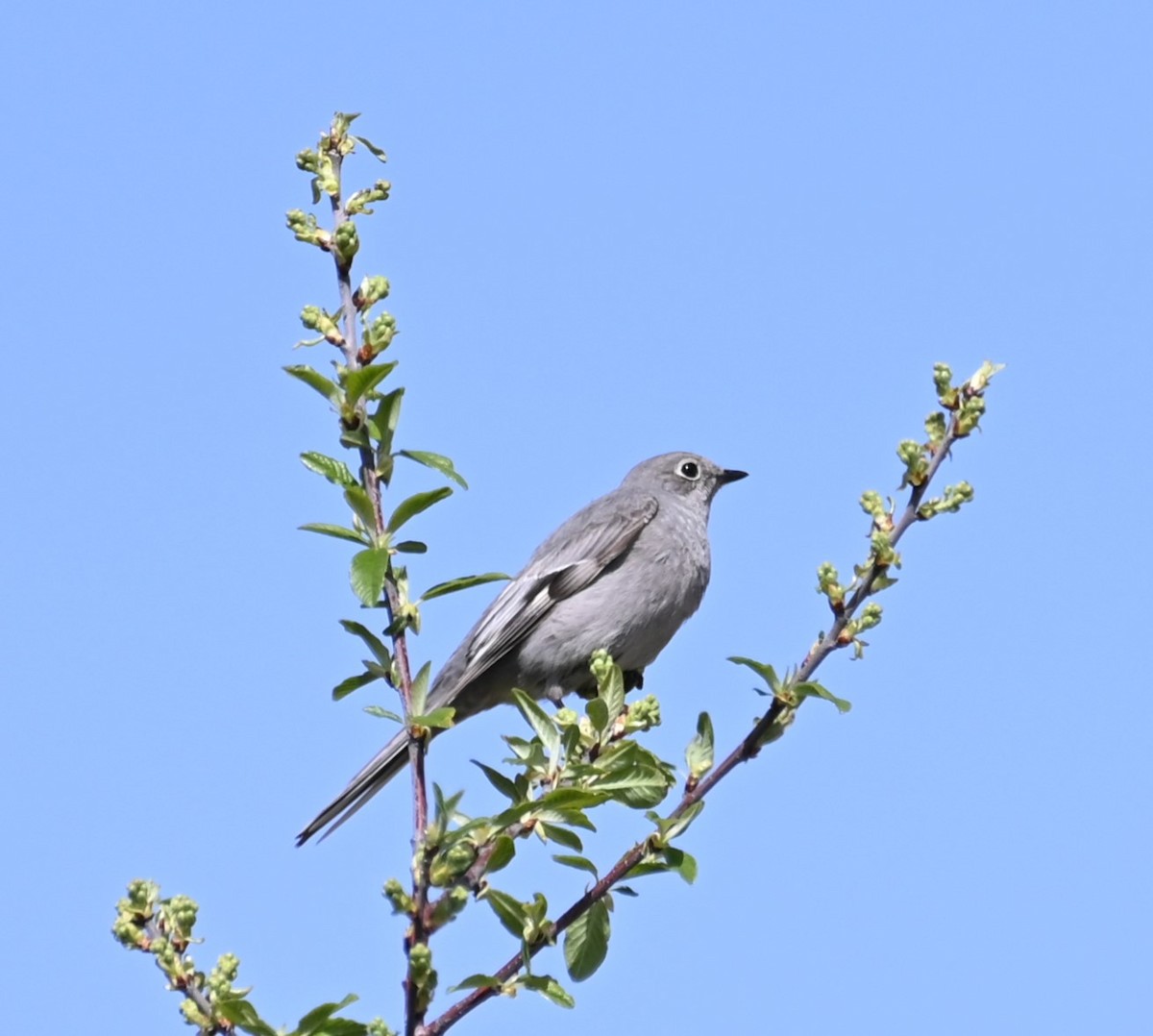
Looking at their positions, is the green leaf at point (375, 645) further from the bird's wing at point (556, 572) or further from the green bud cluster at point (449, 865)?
the bird's wing at point (556, 572)

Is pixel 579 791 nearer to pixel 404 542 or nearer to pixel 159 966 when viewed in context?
pixel 404 542

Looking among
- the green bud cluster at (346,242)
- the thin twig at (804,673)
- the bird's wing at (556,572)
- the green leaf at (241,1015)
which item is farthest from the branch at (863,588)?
the bird's wing at (556,572)

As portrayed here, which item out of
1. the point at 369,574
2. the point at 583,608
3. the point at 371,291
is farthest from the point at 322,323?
the point at 583,608

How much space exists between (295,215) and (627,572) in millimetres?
4999

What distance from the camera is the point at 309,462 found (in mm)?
4219

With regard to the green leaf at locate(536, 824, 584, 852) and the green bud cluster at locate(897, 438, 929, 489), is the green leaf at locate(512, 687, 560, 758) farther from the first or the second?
the green bud cluster at locate(897, 438, 929, 489)

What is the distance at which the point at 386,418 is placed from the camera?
13.8ft

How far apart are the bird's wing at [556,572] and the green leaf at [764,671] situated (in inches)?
165

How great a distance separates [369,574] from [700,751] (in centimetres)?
106

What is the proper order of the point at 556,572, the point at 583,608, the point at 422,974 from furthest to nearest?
the point at 556,572 < the point at 583,608 < the point at 422,974

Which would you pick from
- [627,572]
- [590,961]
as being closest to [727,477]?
[627,572]

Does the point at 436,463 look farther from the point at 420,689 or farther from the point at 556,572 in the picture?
the point at 556,572

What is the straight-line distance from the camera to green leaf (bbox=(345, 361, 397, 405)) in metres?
4.10

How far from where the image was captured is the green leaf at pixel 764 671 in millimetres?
4109
